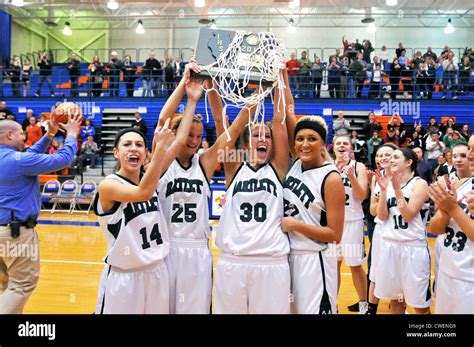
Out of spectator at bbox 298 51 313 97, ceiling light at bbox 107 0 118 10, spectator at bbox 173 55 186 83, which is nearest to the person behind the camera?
spectator at bbox 298 51 313 97

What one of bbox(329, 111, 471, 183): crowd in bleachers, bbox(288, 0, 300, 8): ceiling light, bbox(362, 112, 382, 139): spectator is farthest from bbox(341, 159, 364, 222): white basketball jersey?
bbox(288, 0, 300, 8): ceiling light

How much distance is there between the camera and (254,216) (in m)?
3.02

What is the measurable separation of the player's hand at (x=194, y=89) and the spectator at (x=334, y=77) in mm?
11981

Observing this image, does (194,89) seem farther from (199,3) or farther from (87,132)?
(199,3)

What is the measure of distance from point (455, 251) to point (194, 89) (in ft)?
7.08

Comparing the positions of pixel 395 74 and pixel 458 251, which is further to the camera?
pixel 395 74

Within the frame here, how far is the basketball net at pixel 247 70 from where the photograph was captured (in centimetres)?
315

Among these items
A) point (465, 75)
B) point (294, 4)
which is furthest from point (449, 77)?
point (294, 4)

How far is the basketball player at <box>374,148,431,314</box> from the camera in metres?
3.88

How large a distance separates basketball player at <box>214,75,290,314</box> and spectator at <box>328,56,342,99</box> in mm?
12059

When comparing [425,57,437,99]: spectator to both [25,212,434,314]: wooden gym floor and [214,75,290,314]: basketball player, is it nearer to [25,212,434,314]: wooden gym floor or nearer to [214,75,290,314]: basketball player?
[25,212,434,314]: wooden gym floor
